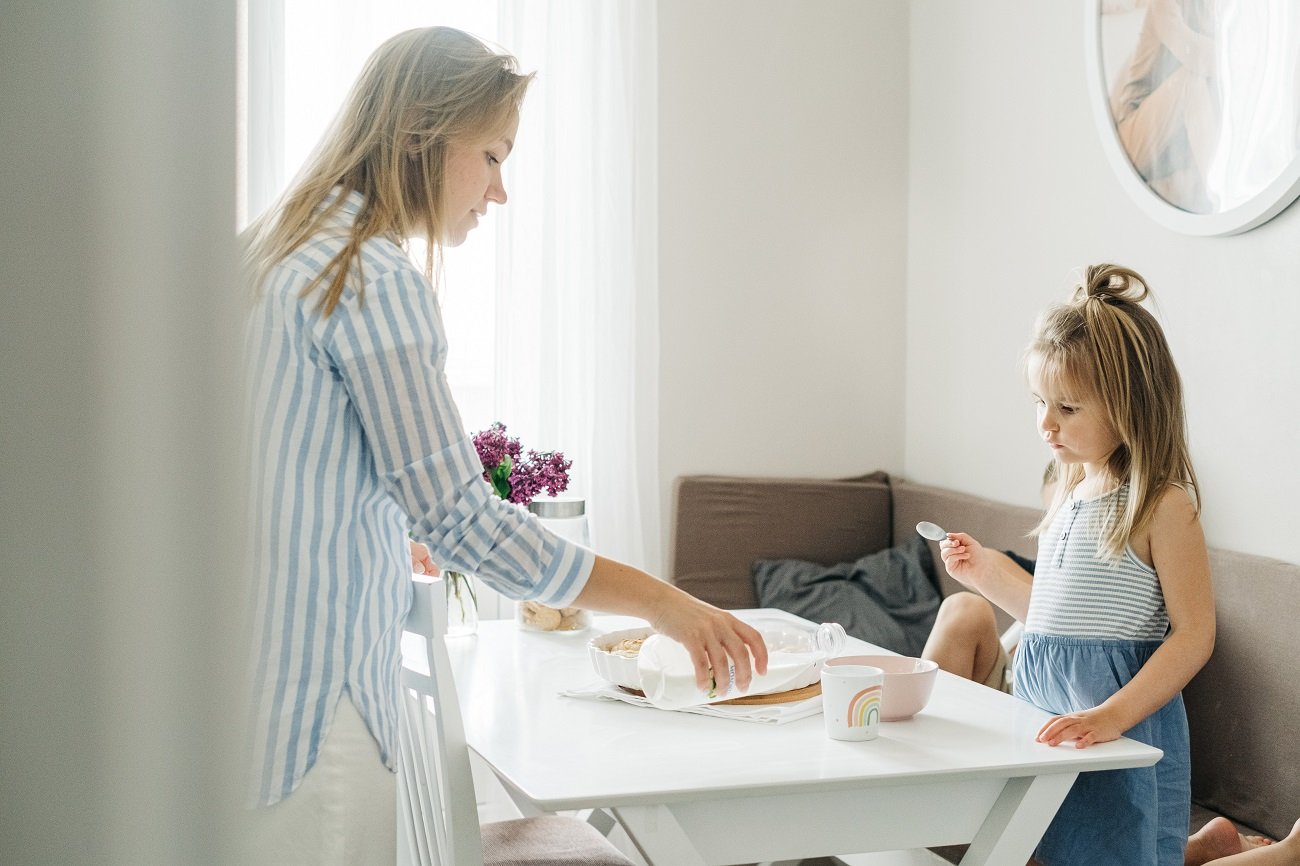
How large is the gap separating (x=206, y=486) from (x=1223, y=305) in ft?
7.69

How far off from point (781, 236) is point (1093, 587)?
197 centimetres

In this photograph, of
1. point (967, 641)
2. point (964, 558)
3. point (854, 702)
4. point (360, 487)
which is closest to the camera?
point (360, 487)

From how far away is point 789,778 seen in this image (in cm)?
114

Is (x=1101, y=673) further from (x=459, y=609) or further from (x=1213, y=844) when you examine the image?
(x=459, y=609)

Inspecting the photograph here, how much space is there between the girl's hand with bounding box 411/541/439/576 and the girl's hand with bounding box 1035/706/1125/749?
888 mm

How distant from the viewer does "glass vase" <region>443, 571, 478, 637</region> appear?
1.94 meters

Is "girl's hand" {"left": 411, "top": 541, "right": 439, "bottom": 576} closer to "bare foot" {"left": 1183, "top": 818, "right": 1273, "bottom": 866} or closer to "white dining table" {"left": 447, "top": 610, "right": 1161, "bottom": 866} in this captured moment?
"white dining table" {"left": 447, "top": 610, "right": 1161, "bottom": 866}

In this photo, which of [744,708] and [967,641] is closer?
[744,708]

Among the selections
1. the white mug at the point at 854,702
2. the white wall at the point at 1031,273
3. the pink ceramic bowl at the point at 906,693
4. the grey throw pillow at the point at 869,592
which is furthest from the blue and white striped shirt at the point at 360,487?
the grey throw pillow at the point at 869,592

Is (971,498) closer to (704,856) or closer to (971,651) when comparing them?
(971,651)

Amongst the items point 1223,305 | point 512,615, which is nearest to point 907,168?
point 1223,305

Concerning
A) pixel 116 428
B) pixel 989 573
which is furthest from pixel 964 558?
pixel 116 428

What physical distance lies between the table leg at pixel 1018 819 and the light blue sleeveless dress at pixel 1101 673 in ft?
0.87

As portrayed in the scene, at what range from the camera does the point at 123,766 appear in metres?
0.18
